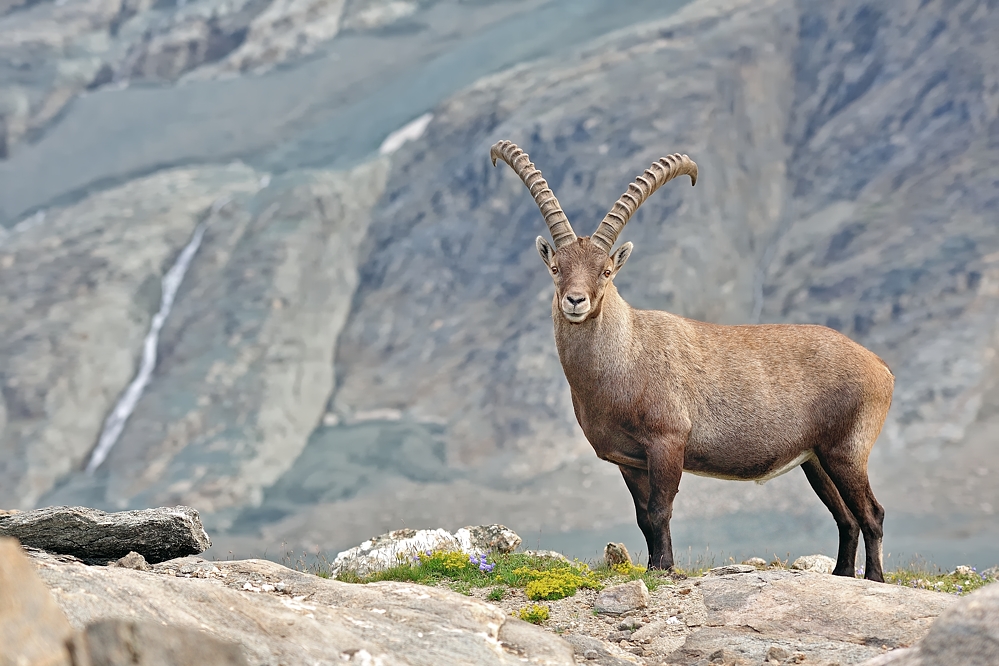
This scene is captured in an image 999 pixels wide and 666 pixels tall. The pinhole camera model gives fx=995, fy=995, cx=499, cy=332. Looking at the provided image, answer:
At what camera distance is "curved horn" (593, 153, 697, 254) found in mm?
13141

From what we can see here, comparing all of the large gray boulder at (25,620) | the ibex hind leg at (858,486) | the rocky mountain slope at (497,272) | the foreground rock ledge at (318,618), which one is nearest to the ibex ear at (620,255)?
the ibex hind leg at (858,486)

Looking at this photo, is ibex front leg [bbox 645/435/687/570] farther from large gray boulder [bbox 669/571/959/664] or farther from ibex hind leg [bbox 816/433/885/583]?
ibex hind leg [bbox 816/433/885/583]

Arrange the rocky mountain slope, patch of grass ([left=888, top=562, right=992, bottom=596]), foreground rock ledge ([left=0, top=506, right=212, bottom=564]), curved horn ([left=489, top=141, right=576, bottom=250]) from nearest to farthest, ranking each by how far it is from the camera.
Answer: foreground rock ledge ([left=0, top=506, right=212, bottom=564]), curved horn ([left=489, top=141, right=576, bottom=250]), patch of grass ([left=888, top=562, right=992, bottom=596]), the rocky mountain slope

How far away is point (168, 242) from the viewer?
83.9 metres

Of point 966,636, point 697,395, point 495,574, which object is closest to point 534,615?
point 495,574

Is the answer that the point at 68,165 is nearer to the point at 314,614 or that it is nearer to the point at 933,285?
the point at 933,285

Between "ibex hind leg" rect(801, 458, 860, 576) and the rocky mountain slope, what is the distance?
47944mm

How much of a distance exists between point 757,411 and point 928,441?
55365 mm

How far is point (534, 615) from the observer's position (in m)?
10.7

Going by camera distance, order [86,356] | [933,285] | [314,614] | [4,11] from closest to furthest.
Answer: [314,614]
[933,285]
[86,356]
[4,11]

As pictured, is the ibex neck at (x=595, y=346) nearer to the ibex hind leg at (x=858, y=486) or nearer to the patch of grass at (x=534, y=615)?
the ibex hind leg at (x=858, y=486)

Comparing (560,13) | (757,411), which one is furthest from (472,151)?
(757,411)

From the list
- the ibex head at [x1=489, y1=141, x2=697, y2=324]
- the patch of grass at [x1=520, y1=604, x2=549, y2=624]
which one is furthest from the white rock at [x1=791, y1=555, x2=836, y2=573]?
the patch of grass at [x1=520, y1=604, x2=549, y2=624]

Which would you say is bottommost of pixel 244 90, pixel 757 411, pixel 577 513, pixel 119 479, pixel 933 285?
pixel 119 479
